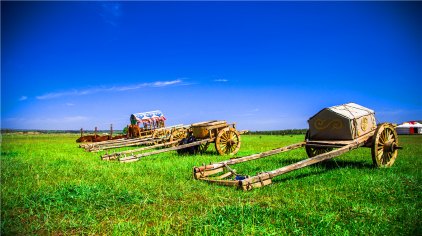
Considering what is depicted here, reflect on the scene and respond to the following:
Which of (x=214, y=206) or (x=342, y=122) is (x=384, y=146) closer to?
(x=342, y=122)

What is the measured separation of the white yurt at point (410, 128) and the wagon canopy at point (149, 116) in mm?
41153

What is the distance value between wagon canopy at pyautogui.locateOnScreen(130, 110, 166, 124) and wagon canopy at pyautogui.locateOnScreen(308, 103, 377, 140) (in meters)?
21.3

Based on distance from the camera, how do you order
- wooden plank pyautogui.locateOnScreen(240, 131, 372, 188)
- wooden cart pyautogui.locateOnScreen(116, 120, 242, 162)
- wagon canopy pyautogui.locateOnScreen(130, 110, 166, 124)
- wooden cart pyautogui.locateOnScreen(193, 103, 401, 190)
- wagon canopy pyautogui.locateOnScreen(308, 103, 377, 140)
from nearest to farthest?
wooden plank pyautogui.locateOnScreen(240, 131, 372, 188)
wooden cart pyautogui.locateOnScreen(193, 103, 401, 190)
wagon canopy pyautogui.locateOnScreen(308, 103, 377, 140)
wooden cart pyautogui.locateOnScreen(116, 120, 242, 162)
wagon canopy pyautogui.locateOnScreen(130, 110, 166, 124)

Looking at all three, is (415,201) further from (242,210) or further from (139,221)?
(139,221)

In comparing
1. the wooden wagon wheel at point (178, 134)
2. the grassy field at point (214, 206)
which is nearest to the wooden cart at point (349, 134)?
the grassy field at point (214, 206)

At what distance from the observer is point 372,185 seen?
234 inches

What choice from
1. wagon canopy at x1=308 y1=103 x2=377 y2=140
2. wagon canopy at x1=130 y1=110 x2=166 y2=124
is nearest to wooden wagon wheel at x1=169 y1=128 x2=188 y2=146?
wagon canopy at x1=130 y1=110 x2=166 y2=124

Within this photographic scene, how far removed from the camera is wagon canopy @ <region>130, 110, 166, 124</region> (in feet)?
91.7

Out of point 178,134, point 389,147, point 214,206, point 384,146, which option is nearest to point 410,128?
point 178,134

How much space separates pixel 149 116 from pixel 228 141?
16.9 meters

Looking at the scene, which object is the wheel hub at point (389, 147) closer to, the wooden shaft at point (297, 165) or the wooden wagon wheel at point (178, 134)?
the wooden shaft at point (297, 165)

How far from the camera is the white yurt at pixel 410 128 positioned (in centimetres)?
4538

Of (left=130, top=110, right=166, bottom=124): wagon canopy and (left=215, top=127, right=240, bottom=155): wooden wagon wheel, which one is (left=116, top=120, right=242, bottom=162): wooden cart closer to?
(left=215, top=127, right=240, bottom=155): wooden wagon wheel

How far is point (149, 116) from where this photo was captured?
2867 cm
